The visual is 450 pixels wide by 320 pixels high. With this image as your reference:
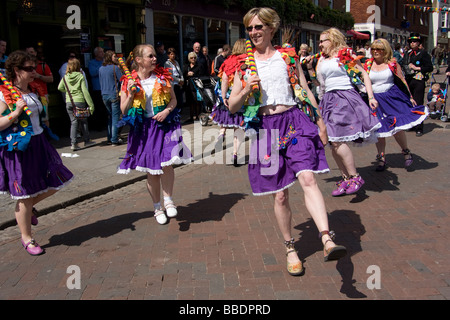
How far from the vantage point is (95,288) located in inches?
143

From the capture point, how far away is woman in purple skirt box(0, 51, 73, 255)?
4230 millimetres

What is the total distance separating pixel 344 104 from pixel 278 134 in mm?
2338

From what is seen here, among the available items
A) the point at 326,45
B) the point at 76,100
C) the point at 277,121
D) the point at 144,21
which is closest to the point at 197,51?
the point at 144,21

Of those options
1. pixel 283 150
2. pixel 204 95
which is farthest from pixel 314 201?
pixel 204 95

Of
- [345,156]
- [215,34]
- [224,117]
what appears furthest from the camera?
[215,34]

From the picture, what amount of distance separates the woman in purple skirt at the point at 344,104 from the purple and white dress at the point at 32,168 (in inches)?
129

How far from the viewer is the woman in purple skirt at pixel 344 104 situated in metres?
5.64

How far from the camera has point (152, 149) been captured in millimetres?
4840

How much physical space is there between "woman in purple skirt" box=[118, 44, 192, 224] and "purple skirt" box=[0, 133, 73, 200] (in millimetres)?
729

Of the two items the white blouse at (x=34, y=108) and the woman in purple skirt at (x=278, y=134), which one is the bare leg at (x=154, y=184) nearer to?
the white blouse at (x=34, y=108)

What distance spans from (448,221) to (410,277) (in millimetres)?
1559

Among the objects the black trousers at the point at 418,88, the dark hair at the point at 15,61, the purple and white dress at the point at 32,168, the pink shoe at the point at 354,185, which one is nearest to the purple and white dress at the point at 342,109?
the pink shoe at the point at 354,185

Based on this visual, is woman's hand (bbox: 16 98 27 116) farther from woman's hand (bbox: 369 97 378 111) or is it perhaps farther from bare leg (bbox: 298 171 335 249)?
woman's hand (bbox: 369 97 378 111)

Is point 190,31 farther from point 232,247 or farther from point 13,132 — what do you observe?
point 232,247
